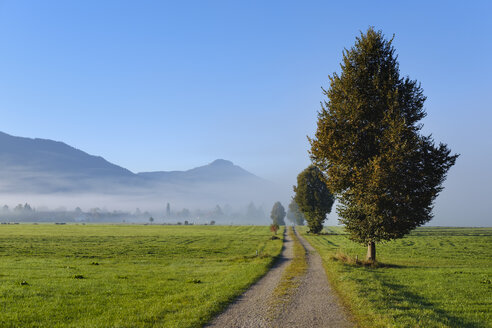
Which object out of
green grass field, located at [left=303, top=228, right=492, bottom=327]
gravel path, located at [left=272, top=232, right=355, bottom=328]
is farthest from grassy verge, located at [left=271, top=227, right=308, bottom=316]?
green grass field, located at [left=303, top=228, right=492, bottom=327]

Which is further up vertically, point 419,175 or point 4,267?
point 419,175

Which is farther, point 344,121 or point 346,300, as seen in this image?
point 344,121

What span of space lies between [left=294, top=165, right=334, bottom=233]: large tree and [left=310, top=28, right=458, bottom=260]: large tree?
50.5 metres

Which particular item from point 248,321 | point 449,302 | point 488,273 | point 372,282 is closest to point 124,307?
point 248,321

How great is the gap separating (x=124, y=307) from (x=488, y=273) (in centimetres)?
2949

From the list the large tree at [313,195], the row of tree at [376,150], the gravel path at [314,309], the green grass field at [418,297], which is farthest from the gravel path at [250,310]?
the large tree at [313,195]

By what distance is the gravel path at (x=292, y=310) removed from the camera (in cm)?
1364

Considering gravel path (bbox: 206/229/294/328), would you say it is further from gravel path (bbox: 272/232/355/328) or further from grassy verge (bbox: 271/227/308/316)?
gravel path (bbox: 272/232/355/328)

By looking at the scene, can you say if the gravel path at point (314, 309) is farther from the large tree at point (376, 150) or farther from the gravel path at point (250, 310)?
the large tree at point (376, 150)

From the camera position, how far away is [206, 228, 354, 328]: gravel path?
44.8 feet

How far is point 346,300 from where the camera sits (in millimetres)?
17516

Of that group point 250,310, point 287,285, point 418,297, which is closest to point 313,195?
point 287,285

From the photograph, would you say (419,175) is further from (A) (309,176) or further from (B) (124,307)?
(A) (309,176)

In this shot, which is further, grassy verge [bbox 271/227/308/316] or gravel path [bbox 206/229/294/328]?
grassy verge [bbox 271/227/308/316]
